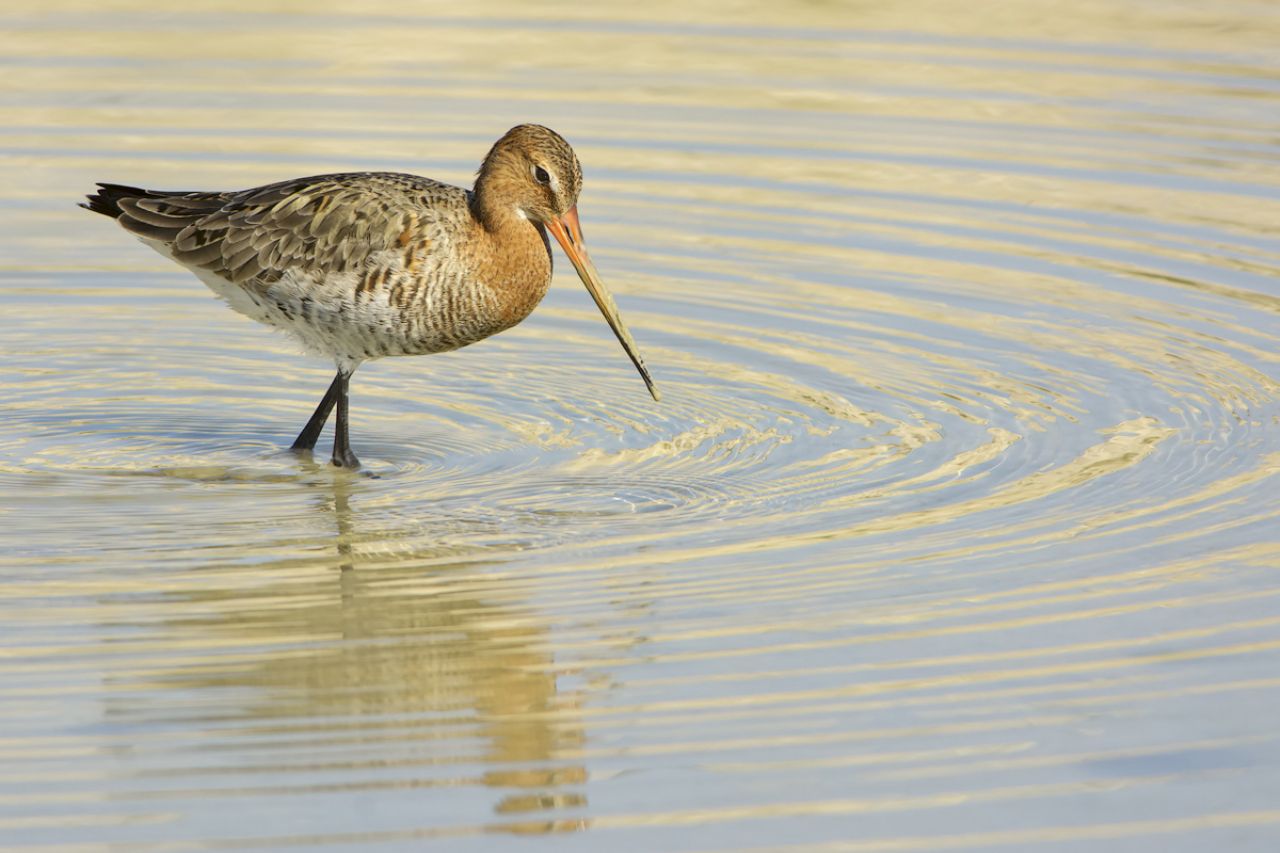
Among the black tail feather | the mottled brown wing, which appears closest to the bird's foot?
the mottled brown wing

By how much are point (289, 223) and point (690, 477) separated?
219 centimetres

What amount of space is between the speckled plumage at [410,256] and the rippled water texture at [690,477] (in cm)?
61

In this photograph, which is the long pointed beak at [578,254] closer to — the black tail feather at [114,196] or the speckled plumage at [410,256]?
the speckled plumage at [410,256]

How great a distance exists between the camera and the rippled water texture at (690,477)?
631 centimetres

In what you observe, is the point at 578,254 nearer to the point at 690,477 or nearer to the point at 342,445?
the point at 690,477

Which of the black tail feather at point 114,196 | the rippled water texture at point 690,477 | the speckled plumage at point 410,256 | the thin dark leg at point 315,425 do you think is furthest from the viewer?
the black tail feather at point 114,196

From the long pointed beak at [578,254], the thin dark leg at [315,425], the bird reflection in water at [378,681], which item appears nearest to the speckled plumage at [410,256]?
the long pointed beak at [578,254]

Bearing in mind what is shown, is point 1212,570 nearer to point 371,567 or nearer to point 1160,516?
point 1160,516

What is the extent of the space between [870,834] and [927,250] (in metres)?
7.51

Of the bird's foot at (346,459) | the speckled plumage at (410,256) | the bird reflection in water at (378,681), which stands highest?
the speckled plumage at (410,256)

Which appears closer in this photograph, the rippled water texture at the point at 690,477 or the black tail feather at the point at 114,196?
the rippled water texture at the point at 690,477

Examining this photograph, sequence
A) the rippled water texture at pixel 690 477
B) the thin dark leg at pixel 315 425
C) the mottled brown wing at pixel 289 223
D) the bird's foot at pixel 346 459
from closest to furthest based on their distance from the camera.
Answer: the rippled water texture at pixel 690 477 < the mottled brown wing at pixel 289 223 < the bird's foot at pixel 346 459 < the thin dark leg at pixel 315 425

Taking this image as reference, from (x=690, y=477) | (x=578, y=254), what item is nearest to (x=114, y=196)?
(x=578, y=254)

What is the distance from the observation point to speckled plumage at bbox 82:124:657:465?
955 centimetres
